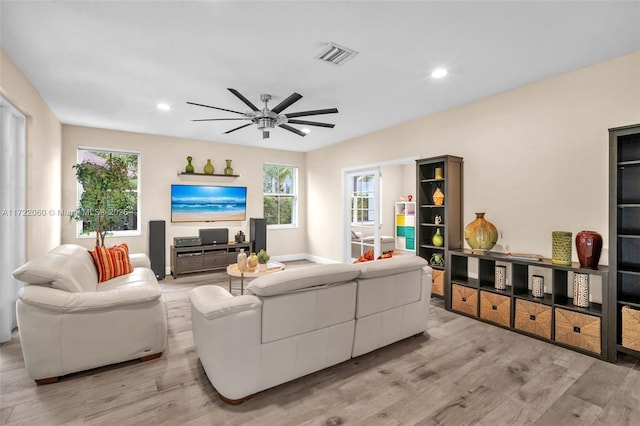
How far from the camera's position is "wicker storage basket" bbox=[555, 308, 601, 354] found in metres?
2.66

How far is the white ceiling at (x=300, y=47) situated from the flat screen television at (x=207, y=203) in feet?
7.10

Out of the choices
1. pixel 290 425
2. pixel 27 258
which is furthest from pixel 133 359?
pixel 27 258

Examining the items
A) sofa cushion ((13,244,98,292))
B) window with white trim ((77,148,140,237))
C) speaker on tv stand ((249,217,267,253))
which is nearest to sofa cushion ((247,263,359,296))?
sofa cushion ((13,244,98,292))

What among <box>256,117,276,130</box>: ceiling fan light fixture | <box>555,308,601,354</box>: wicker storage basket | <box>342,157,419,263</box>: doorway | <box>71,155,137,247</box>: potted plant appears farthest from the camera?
<box>342,157,419,263</box>: doorway

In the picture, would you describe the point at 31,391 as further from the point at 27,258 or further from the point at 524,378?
the point at 524,378

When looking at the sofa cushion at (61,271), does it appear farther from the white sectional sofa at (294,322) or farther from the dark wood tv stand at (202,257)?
the dark wood tv stand at (202,257)

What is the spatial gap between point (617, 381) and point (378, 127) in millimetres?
4231

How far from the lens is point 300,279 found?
2.10 meters

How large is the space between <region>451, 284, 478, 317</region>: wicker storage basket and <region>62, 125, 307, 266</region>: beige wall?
4315 millimetres

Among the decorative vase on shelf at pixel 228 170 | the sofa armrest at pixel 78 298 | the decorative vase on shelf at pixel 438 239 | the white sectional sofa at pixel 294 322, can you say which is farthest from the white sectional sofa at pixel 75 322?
the decorative vase on shelf at pixel 228 170

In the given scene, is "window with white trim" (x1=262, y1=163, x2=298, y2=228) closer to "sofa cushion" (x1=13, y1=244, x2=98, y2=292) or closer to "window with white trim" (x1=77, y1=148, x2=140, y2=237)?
"window with white trim" (x1=77, y1=148, x2=140, y2=237)

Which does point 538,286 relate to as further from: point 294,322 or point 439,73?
point 294,322

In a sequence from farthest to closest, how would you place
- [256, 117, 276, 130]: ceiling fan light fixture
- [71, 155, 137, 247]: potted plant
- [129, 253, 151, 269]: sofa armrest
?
[71, 155, 137, 247]: potted plant
[129, 253, 151, 269]: sofa armrest
[256, 117, 276, 130]: ceiling fan light fixture

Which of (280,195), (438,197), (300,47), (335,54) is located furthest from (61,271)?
(280,195)
